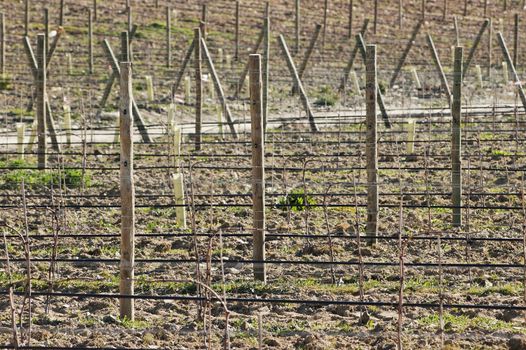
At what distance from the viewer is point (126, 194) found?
938 cm

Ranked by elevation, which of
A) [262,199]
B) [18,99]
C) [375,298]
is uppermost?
[18,99]

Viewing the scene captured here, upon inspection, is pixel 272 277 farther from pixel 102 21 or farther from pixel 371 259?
pixel 102 21

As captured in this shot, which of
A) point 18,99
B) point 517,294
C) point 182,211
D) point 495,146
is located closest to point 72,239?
point 182,211

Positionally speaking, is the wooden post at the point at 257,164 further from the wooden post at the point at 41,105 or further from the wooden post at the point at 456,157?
the wooden post at the point at 41,105

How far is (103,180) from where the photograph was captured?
51.8ft

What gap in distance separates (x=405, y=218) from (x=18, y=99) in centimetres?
1215

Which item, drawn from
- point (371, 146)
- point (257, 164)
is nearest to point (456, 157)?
point (371, 146)

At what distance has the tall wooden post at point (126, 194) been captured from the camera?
364 inches

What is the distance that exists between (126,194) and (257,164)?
169cm

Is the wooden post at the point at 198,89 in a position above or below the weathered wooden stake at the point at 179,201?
above

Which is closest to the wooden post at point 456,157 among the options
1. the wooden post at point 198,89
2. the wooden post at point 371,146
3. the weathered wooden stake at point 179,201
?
the wooden post at point 371,146

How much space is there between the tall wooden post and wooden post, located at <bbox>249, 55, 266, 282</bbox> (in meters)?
1.55

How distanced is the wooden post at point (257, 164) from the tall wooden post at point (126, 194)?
1.55m

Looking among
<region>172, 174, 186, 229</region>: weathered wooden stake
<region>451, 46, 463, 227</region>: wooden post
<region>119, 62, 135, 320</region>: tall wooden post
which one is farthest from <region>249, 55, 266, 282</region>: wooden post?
<region>451, 46, 463, 227</region>: wooden post
